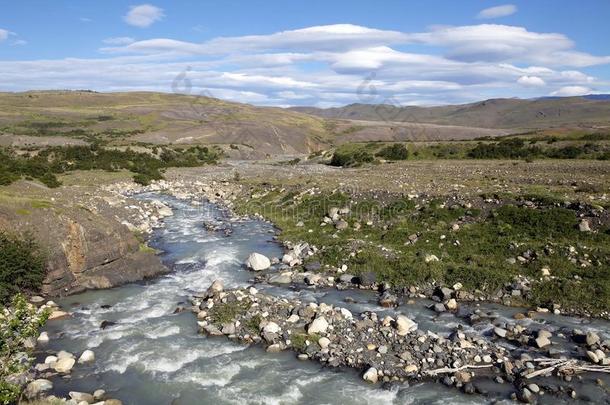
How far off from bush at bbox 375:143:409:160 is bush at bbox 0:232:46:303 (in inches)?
2077

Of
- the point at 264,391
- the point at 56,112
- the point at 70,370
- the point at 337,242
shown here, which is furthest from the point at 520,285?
the point at 56,112

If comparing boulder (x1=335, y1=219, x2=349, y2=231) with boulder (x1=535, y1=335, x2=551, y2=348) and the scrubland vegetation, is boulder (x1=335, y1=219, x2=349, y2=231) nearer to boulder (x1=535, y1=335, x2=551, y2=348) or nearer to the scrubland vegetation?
boulder (x1=535, y1=335, x2=551, y2=348)

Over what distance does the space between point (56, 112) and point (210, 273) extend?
15232 cm

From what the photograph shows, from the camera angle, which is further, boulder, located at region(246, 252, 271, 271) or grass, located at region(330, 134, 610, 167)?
grass, located at region(330, 134, 610, 167)

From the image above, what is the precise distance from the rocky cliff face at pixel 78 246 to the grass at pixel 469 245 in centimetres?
954

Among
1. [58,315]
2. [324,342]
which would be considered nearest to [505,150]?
[324,342]

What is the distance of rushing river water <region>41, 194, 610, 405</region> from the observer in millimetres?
13633

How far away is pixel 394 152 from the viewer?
67438 mm

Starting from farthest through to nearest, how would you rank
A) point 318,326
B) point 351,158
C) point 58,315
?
point 351,158 < point 58,315 < point 318,326

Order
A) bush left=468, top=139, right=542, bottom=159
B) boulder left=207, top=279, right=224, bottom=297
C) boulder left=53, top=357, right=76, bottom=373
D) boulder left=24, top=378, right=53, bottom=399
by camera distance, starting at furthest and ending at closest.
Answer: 1. bush left=468, top=139, right=542, bottom=159
2. boulder left=207, top=279, right=224, bottom=297
3. boulder left=53, top=357, right=76, bottom=373
4. boulder left=24, top=378, right=53, bottom=399

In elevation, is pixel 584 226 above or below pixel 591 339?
above

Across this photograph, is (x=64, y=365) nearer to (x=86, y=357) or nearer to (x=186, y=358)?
(x=86, y=357)

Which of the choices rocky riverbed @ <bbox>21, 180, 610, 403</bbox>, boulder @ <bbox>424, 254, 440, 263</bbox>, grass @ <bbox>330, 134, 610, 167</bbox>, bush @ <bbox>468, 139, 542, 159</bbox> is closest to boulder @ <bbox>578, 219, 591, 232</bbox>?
boulder @ <bbox>424, 254, 440, 263</bbox>

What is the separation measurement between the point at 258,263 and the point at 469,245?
10956mm
